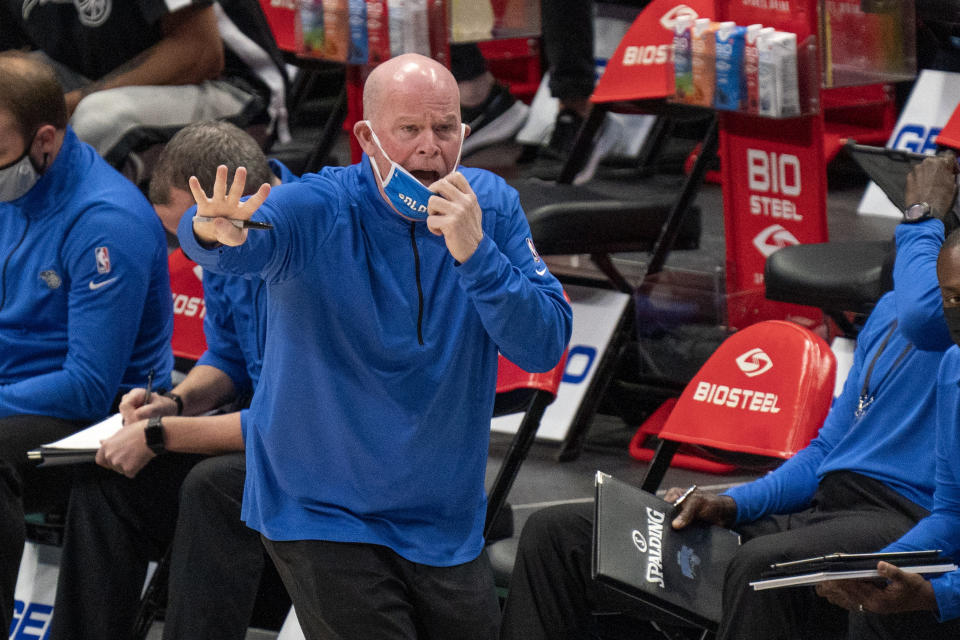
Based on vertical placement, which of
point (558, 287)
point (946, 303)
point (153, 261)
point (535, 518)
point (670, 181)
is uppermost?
point (558, 287)

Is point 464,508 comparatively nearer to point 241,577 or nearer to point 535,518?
point 535,518

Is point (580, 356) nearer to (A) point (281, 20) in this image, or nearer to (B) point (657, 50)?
(B) point (657, 50)

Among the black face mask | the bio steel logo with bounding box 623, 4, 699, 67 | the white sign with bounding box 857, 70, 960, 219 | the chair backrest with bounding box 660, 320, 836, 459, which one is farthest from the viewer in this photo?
the white sign with bounding box 857, 70, 960, 219

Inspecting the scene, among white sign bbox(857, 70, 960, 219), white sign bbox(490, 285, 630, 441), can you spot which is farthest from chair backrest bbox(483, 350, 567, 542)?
white sign bbox(857, 70, 960, 219)

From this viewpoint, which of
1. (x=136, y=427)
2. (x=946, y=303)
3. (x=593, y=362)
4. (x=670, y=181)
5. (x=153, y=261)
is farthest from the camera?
(x=670, y=181)

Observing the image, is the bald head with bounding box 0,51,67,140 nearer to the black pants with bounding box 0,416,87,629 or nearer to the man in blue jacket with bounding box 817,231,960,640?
the black pants with bounding box 0,416,87,629

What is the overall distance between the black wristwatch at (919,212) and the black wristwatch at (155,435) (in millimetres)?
1713

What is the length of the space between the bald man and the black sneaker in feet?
10.6

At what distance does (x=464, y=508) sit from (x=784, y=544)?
0.66 metres

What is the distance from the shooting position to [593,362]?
176 inches

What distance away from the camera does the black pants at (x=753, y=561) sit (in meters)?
2.72

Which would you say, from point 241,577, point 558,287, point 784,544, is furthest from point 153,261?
point 784,544

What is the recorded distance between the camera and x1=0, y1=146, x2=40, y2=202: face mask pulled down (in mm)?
3506

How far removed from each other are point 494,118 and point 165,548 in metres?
2.73
